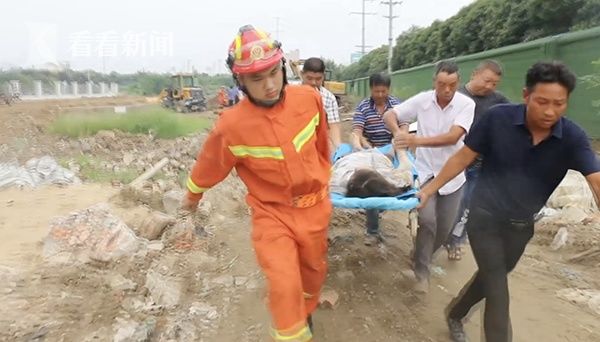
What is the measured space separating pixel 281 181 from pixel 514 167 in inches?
46.1

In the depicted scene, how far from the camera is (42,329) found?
335 centimetres

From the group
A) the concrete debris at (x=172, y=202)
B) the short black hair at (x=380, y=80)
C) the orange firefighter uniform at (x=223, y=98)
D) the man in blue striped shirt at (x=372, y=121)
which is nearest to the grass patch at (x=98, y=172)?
the concrete debris at (x=172, y=202)

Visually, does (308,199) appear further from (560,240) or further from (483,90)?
(560,240)

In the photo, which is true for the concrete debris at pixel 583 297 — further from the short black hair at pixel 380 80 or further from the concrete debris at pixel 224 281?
the concrete debris at pixel 224 281

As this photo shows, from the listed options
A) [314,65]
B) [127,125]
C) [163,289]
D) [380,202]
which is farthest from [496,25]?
[163,289]

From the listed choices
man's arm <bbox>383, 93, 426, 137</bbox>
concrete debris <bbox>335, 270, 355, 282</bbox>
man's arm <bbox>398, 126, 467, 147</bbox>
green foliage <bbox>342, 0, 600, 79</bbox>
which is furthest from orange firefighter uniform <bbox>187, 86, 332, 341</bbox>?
green foliage <bbox>342, 0, 600, 79</bbox>

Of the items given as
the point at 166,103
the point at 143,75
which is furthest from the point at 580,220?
the point at 143,75

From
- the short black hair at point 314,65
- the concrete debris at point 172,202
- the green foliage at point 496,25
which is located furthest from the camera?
the green foliage at point 496,25

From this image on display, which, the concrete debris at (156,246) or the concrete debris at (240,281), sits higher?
the concrete debris at (156,246)

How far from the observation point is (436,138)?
3.77 meters

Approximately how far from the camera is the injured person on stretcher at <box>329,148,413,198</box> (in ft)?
12.1

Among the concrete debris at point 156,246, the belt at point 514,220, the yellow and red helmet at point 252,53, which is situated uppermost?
the yellow and red helmet at point 252,53

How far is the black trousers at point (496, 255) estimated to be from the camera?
288 centimetres

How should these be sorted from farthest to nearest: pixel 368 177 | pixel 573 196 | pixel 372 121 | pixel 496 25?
pixel 496 25 → pixel 573 196 → pixel 372 121 → pixel 368 177
